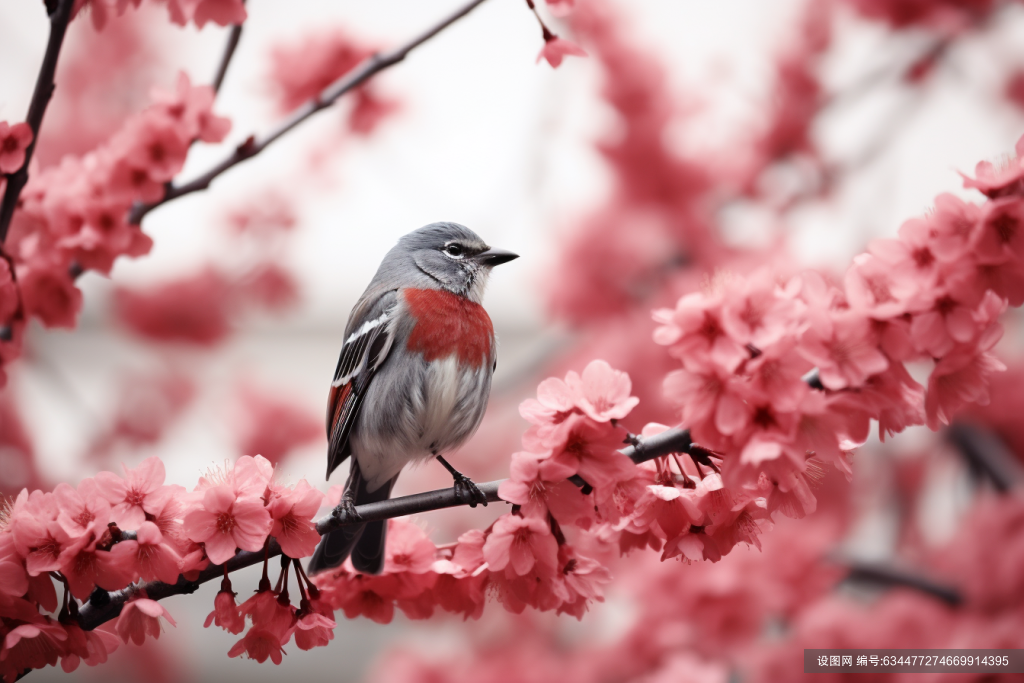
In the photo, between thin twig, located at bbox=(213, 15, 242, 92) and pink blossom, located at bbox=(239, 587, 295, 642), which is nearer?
pink blossom, located at bbox=(239, 587, 295, 642)

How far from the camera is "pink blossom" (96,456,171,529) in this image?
2.76 feet

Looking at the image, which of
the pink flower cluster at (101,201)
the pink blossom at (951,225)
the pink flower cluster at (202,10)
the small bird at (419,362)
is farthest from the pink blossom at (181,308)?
the pink blossom at (951,225)

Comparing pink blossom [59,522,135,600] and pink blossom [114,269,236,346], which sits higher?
pink blossom [114,269,236,346]

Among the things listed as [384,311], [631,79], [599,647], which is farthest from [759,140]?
[384,311]

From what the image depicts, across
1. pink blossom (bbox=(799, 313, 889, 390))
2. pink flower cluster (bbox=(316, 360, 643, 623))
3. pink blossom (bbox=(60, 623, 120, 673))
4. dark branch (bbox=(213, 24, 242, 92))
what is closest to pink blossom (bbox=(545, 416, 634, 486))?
pink flower cluster (bbox=(316, 360, 643, 623))

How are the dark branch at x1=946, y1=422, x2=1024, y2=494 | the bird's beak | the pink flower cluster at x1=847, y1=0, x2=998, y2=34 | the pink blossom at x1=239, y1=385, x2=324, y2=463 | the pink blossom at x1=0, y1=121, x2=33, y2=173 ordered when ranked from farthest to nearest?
1. the pink blossom at x1=239, y1=385, x2=324, y2=463
2. the pink flower cluster at x1=847, y1=0, x2=998, y2=34
3. the dark branch at x1=946, y1=422, x2=1024, y2=494
4. the bird's beak
5. the pink blossom at x1=0, y1=121, x2=33, y2=173

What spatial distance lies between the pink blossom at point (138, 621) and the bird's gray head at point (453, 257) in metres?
0.70

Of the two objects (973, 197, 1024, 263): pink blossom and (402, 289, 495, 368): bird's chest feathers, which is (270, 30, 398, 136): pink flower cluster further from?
(973, 197, 1024, 263): pink blossom

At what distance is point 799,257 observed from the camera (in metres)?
2.73

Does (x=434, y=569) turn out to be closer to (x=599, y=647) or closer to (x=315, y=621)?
(x=315, y=621)

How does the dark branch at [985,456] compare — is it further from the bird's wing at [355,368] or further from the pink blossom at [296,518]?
the pink blossom at [296,518]

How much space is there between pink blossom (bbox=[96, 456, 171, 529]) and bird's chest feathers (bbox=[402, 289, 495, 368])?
52cm

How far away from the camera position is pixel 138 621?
0.85 metres

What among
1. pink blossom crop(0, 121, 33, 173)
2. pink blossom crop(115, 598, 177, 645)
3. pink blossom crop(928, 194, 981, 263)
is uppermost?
pink blossom crop(0, 121, 33, 173)
